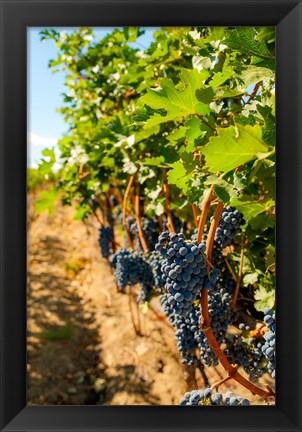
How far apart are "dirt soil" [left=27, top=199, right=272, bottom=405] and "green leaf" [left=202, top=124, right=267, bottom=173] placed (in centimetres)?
122

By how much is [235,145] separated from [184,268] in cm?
41

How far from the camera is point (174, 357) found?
3.34 metres

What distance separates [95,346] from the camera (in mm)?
4160

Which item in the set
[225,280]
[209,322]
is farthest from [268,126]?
[225,280]

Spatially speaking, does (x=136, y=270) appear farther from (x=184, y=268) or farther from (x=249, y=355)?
(x=184, y=268)
